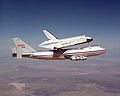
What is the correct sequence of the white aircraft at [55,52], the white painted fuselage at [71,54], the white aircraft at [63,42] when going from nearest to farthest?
the white aircraft at [63,42] < the white aircraft at [55,52] < the white painted fuselage at [71,54]

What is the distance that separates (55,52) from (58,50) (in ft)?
6.00

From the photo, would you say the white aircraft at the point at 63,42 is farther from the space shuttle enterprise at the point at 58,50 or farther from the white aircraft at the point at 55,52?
the white aircraft at the point at 55,52

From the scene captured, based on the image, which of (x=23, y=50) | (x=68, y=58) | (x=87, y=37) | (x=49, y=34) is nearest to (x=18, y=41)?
(x=23, y=50)

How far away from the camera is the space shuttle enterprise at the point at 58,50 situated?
122 feet

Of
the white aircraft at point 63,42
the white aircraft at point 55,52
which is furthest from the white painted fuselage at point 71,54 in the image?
the white aircraft at point 63,42

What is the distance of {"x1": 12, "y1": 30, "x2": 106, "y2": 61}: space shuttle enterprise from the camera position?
37156 mm

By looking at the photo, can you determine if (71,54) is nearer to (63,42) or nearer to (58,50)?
(58,50)

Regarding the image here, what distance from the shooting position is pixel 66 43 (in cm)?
3709

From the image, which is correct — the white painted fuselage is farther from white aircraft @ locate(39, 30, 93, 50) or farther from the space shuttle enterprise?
white aircraft @ locate(39, 30, 93, 50)

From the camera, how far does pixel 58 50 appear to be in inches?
1564

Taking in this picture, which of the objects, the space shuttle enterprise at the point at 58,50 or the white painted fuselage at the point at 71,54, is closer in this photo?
the space shuttle enterprise at the point at 58,50

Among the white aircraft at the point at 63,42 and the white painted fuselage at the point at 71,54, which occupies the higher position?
the white aircraft at the point at 63,42

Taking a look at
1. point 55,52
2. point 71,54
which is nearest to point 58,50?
point 55,52

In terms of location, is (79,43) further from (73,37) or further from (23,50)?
(23,50)
